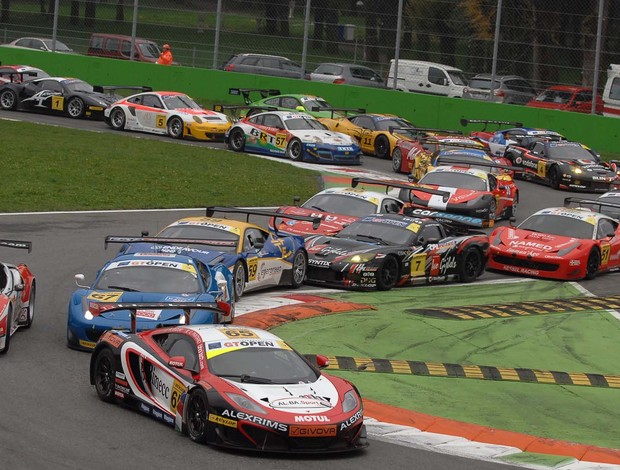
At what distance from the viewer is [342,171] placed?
33.9 m

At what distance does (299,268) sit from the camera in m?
20.4

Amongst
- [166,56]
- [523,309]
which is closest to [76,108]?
[166,56]

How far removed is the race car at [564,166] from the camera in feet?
109

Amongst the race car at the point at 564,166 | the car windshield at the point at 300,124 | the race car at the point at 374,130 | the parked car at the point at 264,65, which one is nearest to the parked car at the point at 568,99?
the race car at the point at 374,130

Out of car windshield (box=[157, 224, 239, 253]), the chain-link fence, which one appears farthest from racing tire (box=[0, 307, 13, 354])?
the chain-link fence

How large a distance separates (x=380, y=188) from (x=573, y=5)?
35.8 ft

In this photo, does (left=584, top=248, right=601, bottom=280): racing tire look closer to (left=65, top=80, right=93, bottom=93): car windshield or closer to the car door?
the car door

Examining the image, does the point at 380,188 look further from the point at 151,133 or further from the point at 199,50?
the point at 199,50

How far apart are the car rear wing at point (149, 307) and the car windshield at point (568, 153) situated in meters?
20.2

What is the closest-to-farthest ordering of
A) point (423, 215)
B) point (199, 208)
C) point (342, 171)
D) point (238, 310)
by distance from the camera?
1. point (238, 310)
2. point (423, 215)
3. point (199, 208)
4. point (342, 171)

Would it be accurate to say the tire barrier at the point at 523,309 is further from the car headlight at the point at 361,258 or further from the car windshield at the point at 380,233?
the car windshield at the point at 380,233

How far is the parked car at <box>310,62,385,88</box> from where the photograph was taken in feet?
136

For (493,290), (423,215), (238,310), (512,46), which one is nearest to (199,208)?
(423,215)

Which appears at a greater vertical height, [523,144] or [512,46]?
[512,46]
